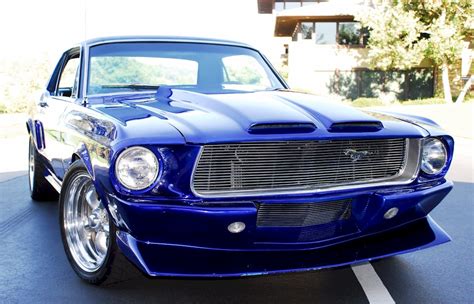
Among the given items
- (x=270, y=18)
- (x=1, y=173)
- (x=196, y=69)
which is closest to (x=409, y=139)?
(x=196, y=69)

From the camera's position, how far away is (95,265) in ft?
11.2

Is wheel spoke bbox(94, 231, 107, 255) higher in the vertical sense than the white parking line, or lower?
higher

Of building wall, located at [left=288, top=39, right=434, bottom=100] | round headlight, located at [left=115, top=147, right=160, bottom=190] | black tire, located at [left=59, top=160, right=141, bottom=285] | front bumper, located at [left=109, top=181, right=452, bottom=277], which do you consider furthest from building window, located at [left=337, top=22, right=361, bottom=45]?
round headlight, located at [left=115, top=147, right=160, bottom=190]

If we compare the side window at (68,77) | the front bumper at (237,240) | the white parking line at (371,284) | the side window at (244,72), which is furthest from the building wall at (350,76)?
the front bumper at (237,240)

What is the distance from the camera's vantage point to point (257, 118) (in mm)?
3000

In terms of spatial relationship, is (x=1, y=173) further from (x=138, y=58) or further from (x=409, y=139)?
(x=409, y=139)

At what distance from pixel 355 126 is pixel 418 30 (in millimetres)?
24210

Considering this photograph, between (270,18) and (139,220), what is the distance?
41.5 metres

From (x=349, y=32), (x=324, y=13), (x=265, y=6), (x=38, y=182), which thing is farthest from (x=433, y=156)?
(x=265, y=6)

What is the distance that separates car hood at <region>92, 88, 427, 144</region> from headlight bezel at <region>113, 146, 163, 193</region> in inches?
7.2

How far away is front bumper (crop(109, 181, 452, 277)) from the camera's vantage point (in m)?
2.71

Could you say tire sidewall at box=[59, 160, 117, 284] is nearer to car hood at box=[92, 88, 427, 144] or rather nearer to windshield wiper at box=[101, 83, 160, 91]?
car hood at box=[92, 88, 427, 144]

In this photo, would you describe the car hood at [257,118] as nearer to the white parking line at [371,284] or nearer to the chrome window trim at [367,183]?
the chrome window trim at [367,183]

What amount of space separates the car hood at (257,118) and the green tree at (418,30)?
22.8 m
